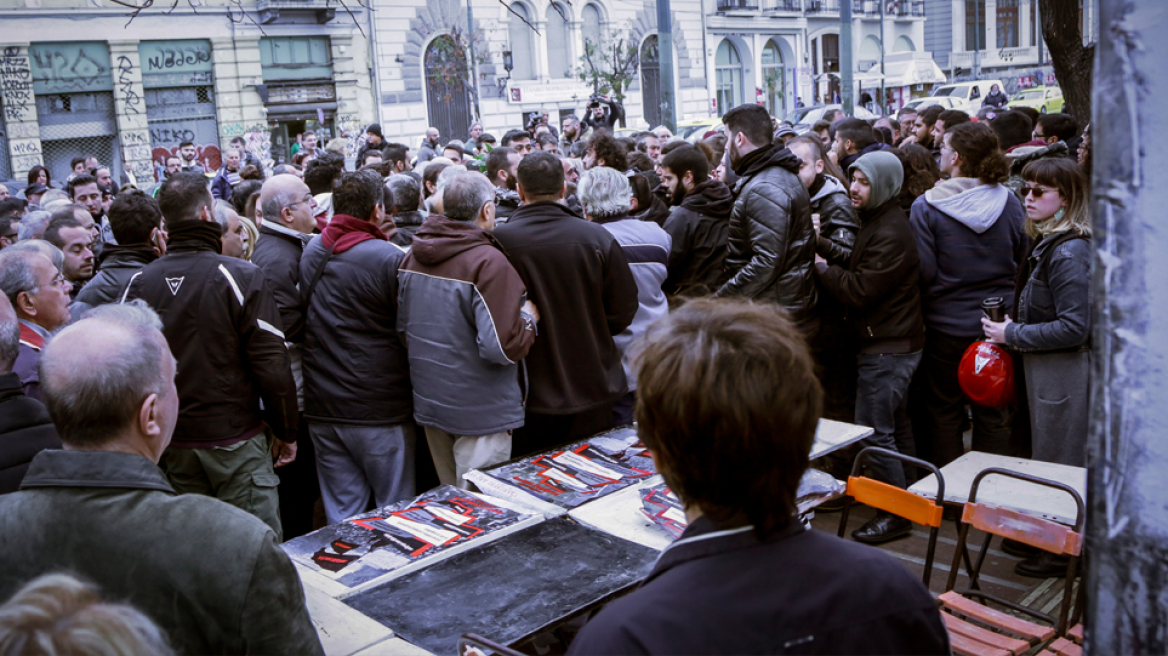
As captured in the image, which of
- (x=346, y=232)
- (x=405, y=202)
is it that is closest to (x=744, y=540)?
(x=346, y=232)

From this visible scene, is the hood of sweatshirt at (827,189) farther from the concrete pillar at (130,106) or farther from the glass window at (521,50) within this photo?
the glass window at (521,50)

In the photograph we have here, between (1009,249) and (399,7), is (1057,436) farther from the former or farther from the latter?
(399,7)

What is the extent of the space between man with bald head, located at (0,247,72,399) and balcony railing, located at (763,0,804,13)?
1559 inches

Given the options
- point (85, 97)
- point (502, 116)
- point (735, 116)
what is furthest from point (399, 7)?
point (735, 116)

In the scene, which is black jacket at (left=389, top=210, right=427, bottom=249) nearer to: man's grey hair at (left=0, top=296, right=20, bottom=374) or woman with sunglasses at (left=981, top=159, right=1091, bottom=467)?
man's grey hair at (left=0, top=296, right=20, bottom=374)

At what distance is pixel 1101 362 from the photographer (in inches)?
45.5

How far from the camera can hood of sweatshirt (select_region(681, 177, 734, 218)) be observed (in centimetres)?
495

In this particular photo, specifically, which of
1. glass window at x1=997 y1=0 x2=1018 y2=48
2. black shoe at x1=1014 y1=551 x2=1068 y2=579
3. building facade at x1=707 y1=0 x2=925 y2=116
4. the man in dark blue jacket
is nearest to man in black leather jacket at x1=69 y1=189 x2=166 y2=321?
the man in dark blue jacket

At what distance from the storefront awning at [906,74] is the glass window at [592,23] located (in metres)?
12.4

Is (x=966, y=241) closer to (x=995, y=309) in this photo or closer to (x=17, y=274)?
(x=995, y=309)

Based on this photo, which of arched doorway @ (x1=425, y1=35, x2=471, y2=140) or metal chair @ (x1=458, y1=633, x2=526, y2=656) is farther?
arched doorway @ (x1=425, y1=35, x2=471, y2=140)

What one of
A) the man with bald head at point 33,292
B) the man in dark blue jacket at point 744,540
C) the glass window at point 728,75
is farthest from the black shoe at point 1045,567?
the glass window at point 728,75

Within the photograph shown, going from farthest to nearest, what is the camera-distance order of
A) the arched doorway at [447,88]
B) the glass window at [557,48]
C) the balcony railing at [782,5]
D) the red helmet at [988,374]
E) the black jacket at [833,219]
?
1. the balcony railing at [782,5]
2. the glass window at [557,48]
3. the arched doorway at [447,88]
4. the black jacket at [833,219]
5. the red helmet at [988,374]

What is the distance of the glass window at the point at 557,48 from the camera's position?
31.8 meters
